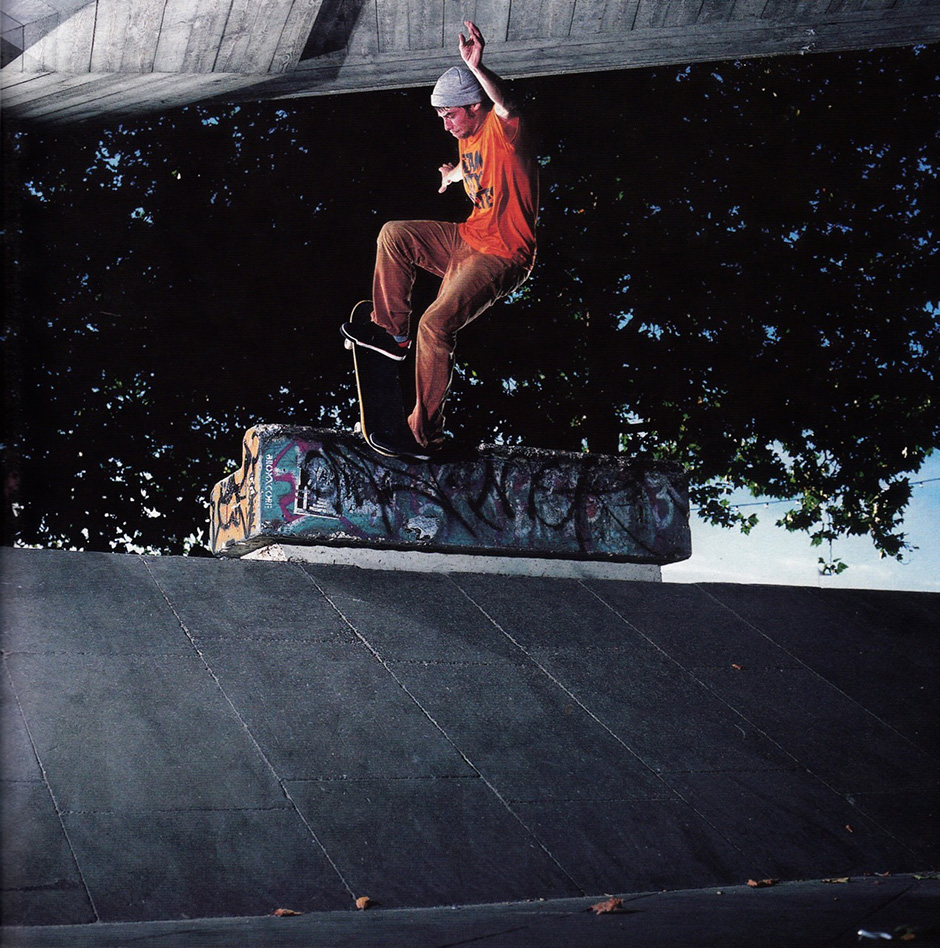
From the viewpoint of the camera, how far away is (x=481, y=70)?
10852mm

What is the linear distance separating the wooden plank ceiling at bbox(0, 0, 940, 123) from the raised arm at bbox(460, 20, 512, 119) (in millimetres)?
135

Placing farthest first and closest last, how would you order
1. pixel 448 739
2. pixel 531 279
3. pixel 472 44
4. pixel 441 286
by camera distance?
pixel 531 279
pixel 441 286
pixel 472 44
pixel 448 739

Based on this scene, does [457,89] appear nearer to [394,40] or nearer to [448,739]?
[394,40]

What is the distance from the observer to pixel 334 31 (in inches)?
409

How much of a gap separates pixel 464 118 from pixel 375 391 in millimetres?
3122

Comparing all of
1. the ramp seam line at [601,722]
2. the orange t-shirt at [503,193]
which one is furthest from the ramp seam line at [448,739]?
the orange t-shirt at [503,193]

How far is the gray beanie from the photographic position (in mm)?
10945

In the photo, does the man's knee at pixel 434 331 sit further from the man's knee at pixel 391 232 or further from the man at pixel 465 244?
the man's knee at pixel 391 232

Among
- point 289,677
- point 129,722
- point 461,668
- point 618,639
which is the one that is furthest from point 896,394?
point 129,722

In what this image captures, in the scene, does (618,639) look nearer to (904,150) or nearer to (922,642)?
(922,642)

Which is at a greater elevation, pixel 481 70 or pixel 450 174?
pixel 481 70

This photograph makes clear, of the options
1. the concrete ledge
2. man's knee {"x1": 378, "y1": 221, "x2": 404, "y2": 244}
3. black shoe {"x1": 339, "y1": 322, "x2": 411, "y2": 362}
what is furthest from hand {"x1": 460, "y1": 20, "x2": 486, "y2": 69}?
the concrete ledge

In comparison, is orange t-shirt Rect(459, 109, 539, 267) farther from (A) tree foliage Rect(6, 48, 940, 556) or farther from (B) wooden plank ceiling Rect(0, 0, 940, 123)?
(A) tree foliage Rect(6, 48, 940, 556)

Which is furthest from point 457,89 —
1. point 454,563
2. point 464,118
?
point 454,563
